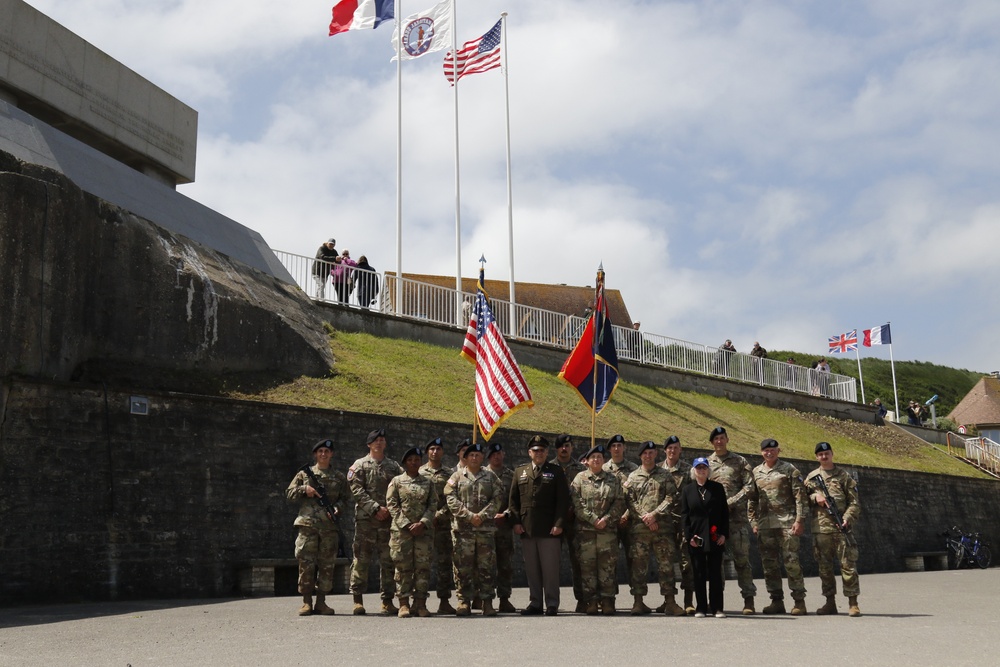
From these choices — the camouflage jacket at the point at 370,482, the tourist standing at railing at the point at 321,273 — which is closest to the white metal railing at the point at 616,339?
the tourist standing at railing at the point at 321,273

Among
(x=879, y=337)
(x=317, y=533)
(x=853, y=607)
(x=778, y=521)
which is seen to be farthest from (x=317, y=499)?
(x=879, y=337)

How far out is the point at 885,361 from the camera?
6719 centimetres

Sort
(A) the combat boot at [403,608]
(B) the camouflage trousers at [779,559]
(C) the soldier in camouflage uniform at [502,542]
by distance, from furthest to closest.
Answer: (C) the soldier in camouflage uniform at [502,542] → (B) the camouflage trousers at [779,559] → (A) the combat boot at [403,608]

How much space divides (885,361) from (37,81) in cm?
6222

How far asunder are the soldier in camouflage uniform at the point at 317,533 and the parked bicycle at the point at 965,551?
65.1 ft

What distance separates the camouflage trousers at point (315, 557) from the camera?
1007 centimetres

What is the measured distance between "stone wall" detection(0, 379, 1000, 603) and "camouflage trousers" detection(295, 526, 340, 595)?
8.80 feet

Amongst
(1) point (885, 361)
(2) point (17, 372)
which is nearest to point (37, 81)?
(2) point (17, 372)

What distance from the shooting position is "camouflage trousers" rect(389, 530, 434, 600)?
1001cm

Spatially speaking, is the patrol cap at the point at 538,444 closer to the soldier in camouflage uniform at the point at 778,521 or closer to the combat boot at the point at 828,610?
the soldier in camouflage uniform at the point at 778,521

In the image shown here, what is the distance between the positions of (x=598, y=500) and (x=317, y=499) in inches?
119

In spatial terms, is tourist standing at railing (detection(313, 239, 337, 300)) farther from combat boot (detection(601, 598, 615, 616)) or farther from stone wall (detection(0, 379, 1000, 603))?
combat boot (detection(601, 598, 615, 616))

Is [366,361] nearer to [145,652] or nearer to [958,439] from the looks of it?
[145,652]

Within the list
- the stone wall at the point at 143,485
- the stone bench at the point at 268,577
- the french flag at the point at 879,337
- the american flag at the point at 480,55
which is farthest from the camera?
the french flag at the point at 879,337
